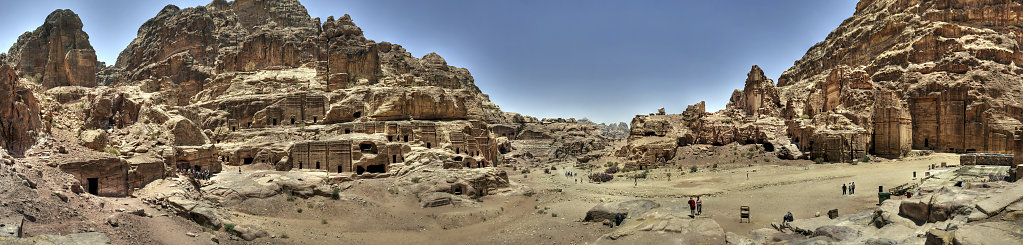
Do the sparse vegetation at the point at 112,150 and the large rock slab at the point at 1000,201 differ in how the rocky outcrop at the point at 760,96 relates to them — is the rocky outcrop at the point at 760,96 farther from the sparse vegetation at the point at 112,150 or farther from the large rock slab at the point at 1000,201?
the sparse vegetation at the point at 112,150

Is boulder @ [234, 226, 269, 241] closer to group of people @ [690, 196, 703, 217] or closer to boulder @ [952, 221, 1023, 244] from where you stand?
group of people @ [690, 196, 703, 217]

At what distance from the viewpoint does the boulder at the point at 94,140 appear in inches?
728

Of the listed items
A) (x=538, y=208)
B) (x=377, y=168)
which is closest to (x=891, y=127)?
(x=538, y=208)

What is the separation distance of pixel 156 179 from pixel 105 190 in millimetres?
3289

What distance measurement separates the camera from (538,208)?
2566 centimetres

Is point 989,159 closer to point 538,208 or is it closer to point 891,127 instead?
point 891,127

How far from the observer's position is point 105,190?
52.9 ft

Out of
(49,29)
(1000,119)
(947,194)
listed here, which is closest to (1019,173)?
(947,194)

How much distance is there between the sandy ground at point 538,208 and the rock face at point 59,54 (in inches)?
1481

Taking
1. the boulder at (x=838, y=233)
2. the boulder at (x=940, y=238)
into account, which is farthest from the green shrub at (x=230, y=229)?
the boulder at (x=940, y=238)

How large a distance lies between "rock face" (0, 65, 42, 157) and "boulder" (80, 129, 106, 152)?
2.53 m

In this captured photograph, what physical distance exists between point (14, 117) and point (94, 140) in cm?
425

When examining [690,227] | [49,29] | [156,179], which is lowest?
[690,227]

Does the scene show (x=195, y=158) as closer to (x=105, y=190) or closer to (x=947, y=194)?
(x=105, y=190)
